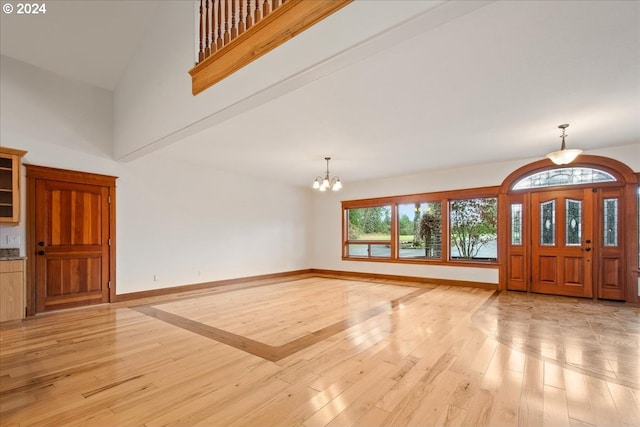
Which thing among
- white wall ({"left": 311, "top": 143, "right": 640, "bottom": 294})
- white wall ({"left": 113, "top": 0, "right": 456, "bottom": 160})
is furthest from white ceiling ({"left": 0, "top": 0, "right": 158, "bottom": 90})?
white wall ({"left": 311, "top": 143, "right": 640, "bottom": 294})

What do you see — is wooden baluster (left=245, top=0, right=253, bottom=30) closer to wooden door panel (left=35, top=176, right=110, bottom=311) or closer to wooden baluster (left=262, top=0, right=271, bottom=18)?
wooden baluster (left=262, top=0, right=271, bottom=18)

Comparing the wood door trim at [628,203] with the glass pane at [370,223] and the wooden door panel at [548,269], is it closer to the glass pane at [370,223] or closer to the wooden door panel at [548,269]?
the wooden door panel at [548,269]

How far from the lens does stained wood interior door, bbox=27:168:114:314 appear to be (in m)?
4.58

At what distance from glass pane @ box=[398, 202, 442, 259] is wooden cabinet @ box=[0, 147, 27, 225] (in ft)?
24.4

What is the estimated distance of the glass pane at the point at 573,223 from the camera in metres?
5.71

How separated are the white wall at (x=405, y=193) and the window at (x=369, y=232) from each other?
0.31 meters

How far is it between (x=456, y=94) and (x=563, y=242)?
450 cm

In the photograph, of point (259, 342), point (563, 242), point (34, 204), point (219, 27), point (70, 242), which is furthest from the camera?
point (563, 242)

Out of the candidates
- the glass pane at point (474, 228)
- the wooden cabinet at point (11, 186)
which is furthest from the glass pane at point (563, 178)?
the wooden cabinet at point (11, 186)

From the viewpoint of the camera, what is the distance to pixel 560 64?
2.73m

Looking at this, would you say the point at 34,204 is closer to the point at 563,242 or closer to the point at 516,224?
the point at 516,224

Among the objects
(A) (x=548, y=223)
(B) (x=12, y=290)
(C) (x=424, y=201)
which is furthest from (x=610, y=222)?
(B) (x=12, y=290)

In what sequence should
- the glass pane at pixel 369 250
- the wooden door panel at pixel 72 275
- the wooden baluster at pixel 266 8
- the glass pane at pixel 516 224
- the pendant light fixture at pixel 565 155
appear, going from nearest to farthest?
the wooden baluster at pixel 266 8, the pendant light fixture at pixel 565 155, the wooden door panel at pixel 72 275, the glass pane at pixel 516 224, the glass pane at pixel 369 250

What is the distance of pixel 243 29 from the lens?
310cm
